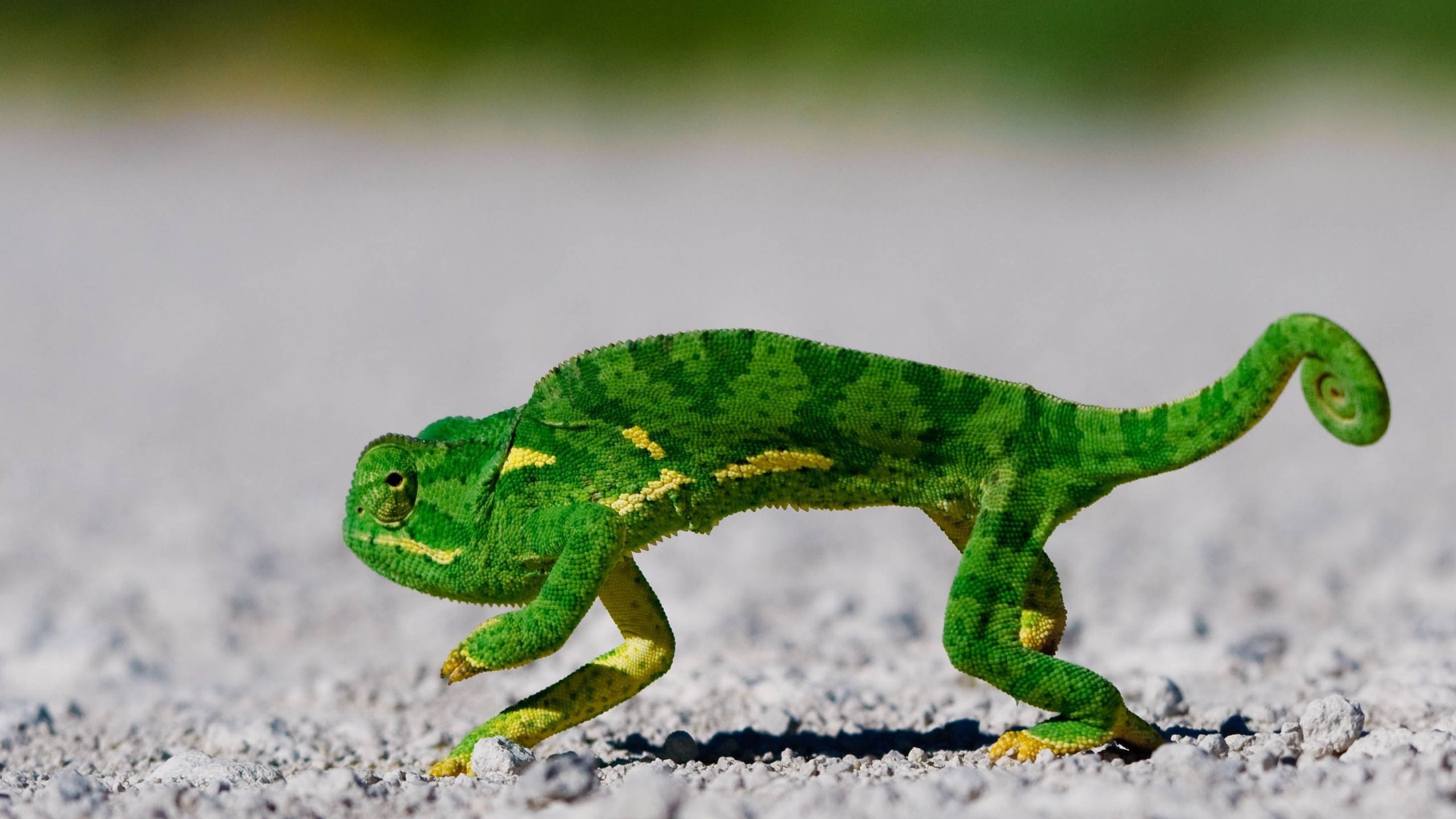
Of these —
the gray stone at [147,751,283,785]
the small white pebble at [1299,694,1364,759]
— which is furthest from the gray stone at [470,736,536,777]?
the small white pebble at [1299,694,1364,759]

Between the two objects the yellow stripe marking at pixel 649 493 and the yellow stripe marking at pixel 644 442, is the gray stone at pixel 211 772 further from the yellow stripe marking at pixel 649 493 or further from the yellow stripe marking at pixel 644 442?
the yellow stripe marking at pixel 644 442

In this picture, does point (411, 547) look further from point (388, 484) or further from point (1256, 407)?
point (1256, 407)

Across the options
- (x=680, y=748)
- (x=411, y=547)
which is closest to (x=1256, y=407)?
(x=680, y=748)

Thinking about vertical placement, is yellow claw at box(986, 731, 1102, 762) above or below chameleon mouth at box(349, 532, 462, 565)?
below

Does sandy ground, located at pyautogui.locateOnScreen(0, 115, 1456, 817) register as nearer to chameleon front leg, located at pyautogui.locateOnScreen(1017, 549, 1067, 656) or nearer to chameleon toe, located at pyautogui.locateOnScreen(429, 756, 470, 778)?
chameleon toe, located at pyautogui.locateOnScreen(429, 756, 470, 778)

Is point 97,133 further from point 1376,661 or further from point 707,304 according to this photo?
point 1376,661

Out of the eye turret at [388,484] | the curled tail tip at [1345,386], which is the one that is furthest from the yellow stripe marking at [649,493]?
the curled tail tip at [1345,386]
